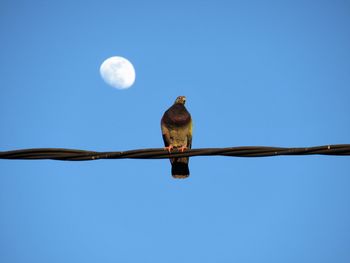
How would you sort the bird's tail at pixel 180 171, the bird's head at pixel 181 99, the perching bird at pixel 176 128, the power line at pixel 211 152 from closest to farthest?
the power line at pixel 211 152
the bird's tail at pixel 180 171
the perching bird at pixel 176 128
the bird's head at pixel 181 99

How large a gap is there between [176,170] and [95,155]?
13.6 ft

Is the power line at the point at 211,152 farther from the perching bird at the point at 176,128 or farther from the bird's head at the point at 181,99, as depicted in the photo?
the bird's head at the point at 181,99

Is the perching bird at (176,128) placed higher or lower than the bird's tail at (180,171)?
higher

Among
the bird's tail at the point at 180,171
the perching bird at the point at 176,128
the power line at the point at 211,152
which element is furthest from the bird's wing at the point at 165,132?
the power line at the point at 211,152

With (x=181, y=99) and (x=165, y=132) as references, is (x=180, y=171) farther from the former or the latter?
(x=181, y=99)

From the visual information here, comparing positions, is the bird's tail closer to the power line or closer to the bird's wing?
the bird's wing

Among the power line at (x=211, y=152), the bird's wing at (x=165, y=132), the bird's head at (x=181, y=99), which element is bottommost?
the power line at (x=211, y=152)

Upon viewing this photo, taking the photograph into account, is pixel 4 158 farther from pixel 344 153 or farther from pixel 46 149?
pixel 344 153

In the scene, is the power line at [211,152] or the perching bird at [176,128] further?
the perching bird at [176,128]

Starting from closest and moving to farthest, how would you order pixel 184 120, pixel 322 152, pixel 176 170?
pixel 322 152, pixel 176 170, pixel 184 120

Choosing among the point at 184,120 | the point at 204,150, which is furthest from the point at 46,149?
the point at 184,120

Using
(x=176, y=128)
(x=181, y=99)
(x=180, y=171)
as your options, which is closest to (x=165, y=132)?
(x=176, y=128)

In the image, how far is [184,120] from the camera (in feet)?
26.0

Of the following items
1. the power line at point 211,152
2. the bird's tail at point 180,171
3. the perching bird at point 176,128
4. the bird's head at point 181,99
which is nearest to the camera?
the power line at point 211,152
